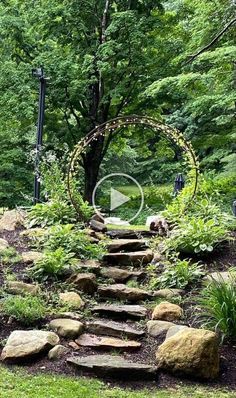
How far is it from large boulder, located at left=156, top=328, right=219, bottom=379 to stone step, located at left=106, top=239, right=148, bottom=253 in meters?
2.37

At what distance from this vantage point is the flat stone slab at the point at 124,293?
401 cm

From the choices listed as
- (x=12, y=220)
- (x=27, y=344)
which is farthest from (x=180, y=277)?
(x=12, y=220)

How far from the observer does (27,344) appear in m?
2.90

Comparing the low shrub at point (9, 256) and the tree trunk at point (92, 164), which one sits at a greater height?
the tree trunk at point (92, 164)

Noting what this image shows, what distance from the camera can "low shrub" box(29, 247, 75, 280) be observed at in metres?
4.09

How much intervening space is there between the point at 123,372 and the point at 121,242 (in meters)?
2.58

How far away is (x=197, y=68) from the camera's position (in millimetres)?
7746

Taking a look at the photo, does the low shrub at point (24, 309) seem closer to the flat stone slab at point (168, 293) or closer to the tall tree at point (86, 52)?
the flat stone slab at point (168, 293)

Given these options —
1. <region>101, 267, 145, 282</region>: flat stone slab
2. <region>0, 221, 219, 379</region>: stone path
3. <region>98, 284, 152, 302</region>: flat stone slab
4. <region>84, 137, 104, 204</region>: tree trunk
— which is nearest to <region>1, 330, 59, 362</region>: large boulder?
<region>0, 221, 219, 379</region>: stone path

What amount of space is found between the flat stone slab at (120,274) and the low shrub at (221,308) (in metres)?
1.18

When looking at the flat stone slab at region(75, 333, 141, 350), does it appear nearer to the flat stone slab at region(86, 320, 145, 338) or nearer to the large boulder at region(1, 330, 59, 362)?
the flat stone slab at region(86, 320, 145, 338)

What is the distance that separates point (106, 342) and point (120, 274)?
1347mm

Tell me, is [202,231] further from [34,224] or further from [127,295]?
[34,224]

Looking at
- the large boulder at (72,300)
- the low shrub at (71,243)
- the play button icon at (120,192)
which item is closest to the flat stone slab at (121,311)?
the large boulder at (72,300)
